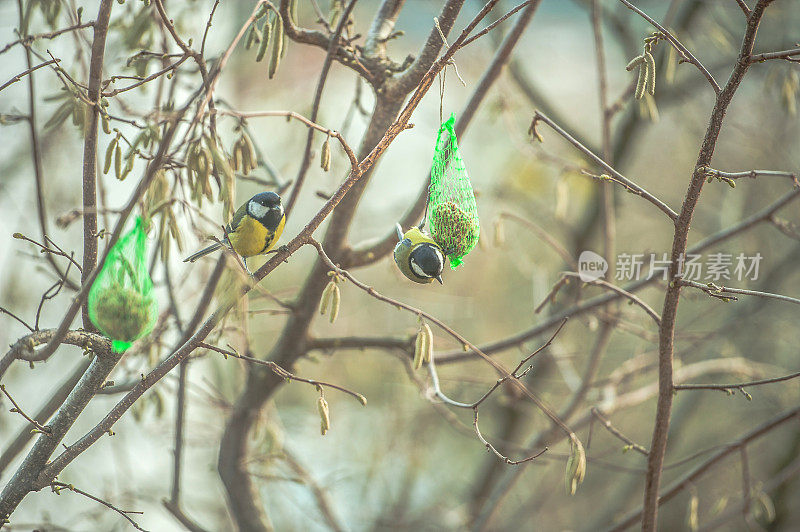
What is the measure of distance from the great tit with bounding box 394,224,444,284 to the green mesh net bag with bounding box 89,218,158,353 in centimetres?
27

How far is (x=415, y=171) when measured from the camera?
2398mm

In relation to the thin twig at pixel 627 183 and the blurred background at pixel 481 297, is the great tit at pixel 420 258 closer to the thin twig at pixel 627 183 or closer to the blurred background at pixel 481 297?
the thin twig at pixel 627 183

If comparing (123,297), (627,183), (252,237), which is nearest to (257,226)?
(252,237)

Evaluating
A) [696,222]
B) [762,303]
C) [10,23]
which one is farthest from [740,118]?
[10,23]

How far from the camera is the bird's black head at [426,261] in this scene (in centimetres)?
70

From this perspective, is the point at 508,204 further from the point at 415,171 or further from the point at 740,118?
the point at 740,118

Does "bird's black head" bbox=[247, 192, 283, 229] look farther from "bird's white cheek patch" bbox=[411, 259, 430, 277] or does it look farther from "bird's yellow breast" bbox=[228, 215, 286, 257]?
"bird's white cheek patch" bbox=[411, 259, 430, 277]

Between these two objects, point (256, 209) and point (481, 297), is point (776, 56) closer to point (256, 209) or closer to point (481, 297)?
point (256, 209)

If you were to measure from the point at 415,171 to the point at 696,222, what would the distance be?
97cm

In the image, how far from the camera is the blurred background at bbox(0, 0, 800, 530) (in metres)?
1.55

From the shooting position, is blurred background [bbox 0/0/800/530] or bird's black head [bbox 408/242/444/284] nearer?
bird's black head [bbox 408/242/444/284]

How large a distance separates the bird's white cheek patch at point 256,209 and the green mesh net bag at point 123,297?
5.7 inches

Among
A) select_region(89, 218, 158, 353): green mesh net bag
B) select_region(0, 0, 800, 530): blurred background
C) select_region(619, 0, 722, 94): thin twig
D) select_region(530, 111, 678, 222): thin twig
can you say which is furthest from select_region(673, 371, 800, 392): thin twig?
select_region(89, 218, 158, 353): green mesh net bag

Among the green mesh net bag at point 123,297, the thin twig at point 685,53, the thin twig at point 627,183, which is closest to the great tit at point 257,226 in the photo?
the green mesh net bag at point 123,297
